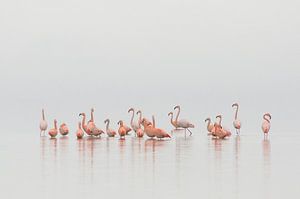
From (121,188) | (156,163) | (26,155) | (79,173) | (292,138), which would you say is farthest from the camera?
(292,138)

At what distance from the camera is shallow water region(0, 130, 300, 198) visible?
15.3 m

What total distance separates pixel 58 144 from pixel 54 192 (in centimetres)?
1255

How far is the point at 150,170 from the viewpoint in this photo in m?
18.5

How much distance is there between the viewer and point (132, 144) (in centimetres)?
2764

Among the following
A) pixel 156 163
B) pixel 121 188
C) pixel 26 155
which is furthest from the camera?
pixel 26 155

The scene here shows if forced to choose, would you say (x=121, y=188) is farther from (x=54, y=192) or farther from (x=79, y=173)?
(x=79, y=173)

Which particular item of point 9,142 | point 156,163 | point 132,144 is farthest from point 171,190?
point 9,142

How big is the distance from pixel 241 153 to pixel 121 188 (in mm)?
8178

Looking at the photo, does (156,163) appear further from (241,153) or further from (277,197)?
(277,197)

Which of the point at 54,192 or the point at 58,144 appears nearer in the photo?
the point at 54,192

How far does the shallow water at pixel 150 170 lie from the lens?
1531 cm

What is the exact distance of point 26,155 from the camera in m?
23.0

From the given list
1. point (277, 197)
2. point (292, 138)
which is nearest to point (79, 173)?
point (277, 197)

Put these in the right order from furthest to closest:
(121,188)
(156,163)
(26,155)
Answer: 1. (26,155)
2. (156,163)
3. (121,188)
